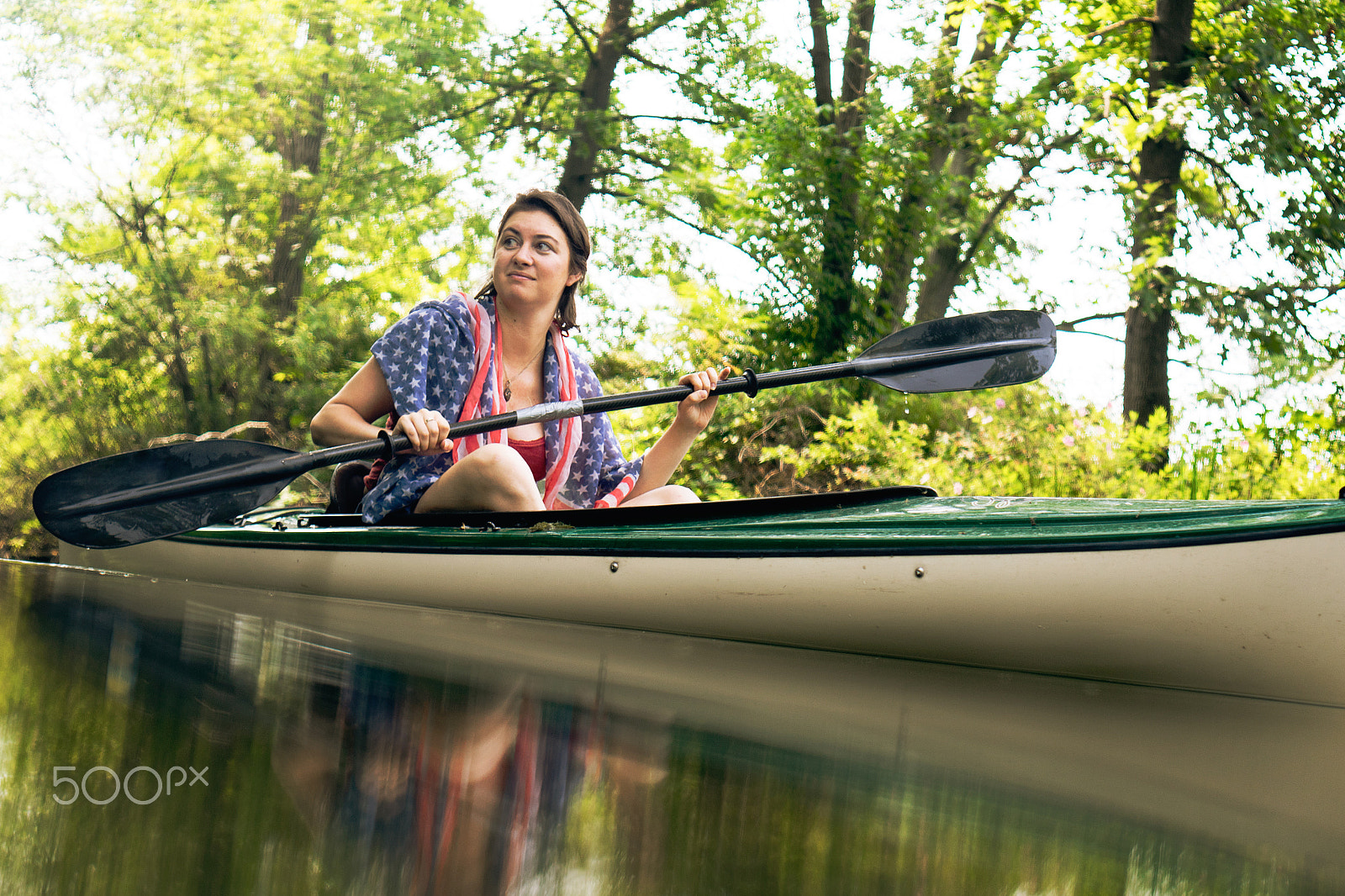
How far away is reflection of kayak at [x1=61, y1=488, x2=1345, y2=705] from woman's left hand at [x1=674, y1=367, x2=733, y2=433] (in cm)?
51

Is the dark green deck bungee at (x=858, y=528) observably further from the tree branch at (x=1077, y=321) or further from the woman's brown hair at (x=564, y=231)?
the tree branch at (x=1077, y=321)

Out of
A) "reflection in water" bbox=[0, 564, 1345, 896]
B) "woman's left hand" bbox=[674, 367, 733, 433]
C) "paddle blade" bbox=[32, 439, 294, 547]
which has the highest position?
"woman's left hand" bbox=[674, 367, 733, 433]

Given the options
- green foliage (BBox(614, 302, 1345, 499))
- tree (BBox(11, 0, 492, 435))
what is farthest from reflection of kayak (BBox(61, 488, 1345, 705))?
tree (BBox(11, 0, 492, 435))

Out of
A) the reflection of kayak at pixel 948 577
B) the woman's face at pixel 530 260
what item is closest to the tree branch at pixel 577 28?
the woman's face at pixel 530 260

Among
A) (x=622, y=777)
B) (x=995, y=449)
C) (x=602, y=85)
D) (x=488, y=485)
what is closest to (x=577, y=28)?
(x=602, y=85)

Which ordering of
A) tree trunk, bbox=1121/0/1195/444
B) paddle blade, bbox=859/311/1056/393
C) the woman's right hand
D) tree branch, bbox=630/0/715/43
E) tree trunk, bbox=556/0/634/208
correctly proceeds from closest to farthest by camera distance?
the woman's right hand
paddle blade, bbox=859/311/1056/393
tree trunk, bbox=1121/0/1195/444
tree trunk, bbox=556/0/634/208
tree branch, bbox=630/0/715/43

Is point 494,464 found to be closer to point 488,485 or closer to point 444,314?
point 488,485

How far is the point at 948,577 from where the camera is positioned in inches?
72.6

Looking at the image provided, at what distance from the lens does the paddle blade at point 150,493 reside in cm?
242

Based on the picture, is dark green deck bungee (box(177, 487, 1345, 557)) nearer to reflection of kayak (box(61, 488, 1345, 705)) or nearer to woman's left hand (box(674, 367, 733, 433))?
reflection of kayak (box(61, 488, 1345, 705))

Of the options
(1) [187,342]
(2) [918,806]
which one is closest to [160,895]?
(2) [918,806]

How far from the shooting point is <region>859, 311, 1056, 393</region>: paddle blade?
2.94 m

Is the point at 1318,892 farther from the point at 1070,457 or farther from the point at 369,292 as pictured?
the point at 369,292

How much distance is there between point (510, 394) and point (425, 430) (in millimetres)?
539
